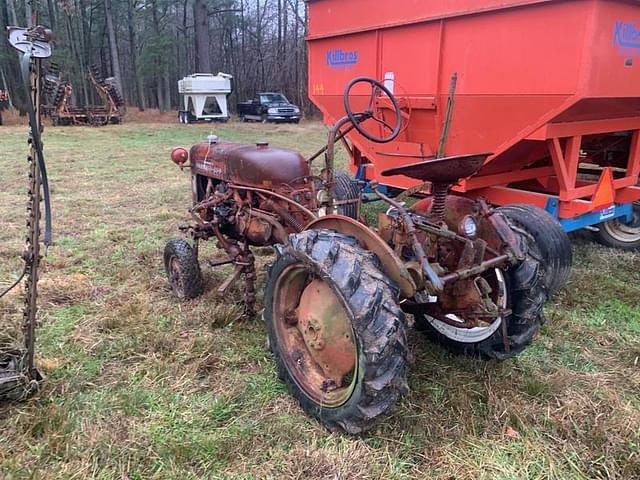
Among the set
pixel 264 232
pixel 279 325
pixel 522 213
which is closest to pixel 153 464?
pixel 279 325

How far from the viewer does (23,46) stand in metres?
2.01

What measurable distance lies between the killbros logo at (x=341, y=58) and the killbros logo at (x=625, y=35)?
236cm

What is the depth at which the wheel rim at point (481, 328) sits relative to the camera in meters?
2.46

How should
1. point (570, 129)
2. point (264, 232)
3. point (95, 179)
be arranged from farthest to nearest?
point (95, 179)
point (570, 129)
point (264, 232)

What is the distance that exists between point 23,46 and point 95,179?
21.9ft

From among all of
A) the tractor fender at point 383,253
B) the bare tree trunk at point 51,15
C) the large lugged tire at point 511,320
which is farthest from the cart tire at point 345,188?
the bare tree trunk at point 51,15

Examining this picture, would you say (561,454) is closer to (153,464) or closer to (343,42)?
(153,464)

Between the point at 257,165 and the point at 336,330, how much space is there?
1.46 metres

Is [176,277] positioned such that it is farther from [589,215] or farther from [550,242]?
[589,215]

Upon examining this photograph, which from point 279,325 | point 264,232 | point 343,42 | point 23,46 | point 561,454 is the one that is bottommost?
point 561,454

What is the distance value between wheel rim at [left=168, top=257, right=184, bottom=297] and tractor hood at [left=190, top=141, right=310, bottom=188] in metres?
0.69

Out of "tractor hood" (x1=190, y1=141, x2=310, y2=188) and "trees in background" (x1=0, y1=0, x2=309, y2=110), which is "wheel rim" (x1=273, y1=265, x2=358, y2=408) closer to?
"tractor hood" (x1=190, y1=141, x2=310, y2=188)

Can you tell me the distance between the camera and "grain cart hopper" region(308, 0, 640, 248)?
3400 mm

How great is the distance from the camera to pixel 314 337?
7.95 ft
